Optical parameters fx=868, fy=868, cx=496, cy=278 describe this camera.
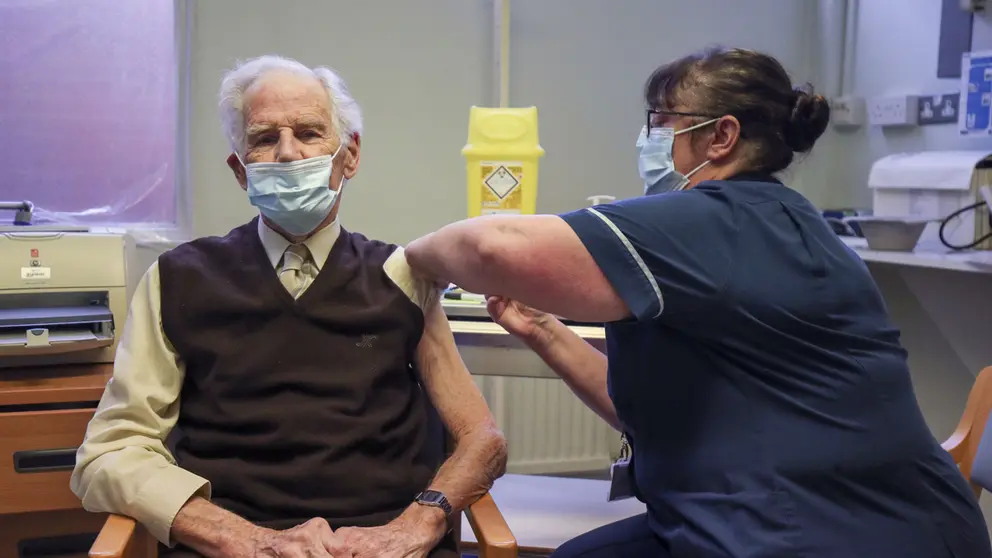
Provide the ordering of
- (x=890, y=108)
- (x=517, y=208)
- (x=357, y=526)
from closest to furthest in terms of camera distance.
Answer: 1. (x=357, y=526)
2. (x=517, y=208)
3. (x=890, y=108)

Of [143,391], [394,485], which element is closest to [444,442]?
[394,485]

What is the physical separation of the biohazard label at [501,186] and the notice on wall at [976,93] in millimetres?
1264

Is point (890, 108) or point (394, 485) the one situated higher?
point (890, 108)

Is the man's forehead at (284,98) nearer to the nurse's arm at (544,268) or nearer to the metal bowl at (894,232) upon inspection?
the nurse's arm at (544,268)

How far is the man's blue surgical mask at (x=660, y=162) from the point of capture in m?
1.41

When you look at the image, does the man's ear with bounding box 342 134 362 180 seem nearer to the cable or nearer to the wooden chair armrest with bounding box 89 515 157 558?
the wooden chair armrest with bounding box 89 515 157 558

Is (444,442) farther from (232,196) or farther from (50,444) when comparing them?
(232,196)

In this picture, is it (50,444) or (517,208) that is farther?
(517,208)

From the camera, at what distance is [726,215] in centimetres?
119

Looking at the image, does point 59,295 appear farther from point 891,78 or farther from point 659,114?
point 891,78

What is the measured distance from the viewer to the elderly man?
1417 mm

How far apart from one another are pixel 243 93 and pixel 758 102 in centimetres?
91

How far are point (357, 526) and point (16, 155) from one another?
1.95m

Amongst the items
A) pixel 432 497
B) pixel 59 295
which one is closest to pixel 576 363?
pixel 432 497
